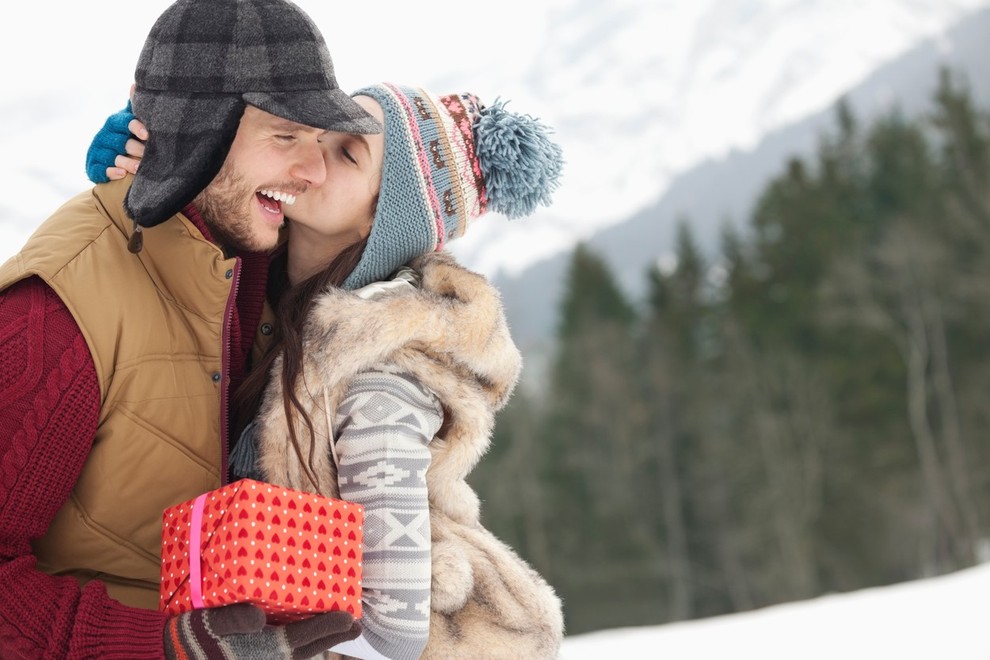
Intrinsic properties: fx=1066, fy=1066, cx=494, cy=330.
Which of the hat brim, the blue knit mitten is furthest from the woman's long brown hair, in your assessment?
the blue knit mitten

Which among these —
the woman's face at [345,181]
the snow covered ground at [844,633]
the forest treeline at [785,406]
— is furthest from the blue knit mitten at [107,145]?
the forest treeline at [785,406]

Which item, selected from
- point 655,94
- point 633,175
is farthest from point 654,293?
point 655,94

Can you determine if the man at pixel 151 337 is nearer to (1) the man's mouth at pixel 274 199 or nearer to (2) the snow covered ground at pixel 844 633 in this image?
(1) the man's mouth at pixel 274 199

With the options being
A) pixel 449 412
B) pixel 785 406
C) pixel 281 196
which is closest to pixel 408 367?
pixel 449 412

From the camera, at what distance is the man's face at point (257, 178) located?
2328 mm

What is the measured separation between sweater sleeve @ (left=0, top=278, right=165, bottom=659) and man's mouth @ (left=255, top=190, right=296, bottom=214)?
22.2 inches

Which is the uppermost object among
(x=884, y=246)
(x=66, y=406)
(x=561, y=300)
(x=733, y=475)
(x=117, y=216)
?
(x=117, y=216)

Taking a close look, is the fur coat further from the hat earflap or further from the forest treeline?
the forest treeline

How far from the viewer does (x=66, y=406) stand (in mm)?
1957

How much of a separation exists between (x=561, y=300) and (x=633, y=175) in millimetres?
52787

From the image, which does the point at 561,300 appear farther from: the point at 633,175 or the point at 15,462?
the point at 633,175

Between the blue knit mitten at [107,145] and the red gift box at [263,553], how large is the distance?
77cm

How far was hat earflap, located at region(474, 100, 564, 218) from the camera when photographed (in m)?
2.68

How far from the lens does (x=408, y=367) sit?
228 cm
